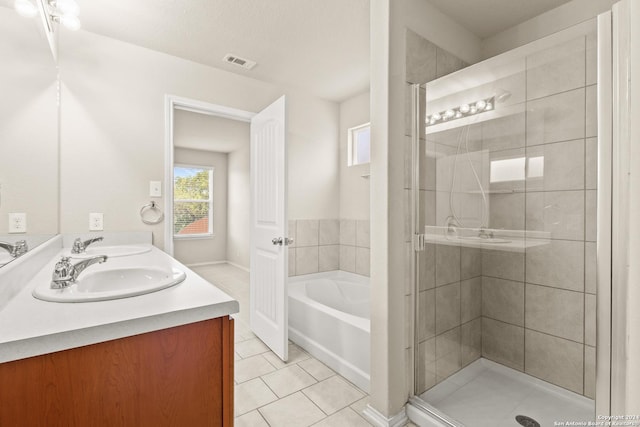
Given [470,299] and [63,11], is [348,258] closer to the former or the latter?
[470,299]

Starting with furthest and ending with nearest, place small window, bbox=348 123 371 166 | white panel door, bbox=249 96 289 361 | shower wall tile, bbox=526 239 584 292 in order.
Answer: small window, bbox=348 123 371 166 < white panel door, bbox=249 96 289 361 < shower wall tile, bbox=526 239 584 292

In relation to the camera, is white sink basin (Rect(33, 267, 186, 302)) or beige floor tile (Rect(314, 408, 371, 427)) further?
beige floor tile (Rect(314, 408, 371, 427))

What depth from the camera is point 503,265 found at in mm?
1714

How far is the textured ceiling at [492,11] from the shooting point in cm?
184

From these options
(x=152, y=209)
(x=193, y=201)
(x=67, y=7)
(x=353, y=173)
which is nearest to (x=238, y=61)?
(x=67, y=7)

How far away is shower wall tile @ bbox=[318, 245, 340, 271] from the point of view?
3.26 m

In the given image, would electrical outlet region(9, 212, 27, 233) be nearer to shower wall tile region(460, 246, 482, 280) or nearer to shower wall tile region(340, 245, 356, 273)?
shower wall tile region(460, 246, 482, 280)

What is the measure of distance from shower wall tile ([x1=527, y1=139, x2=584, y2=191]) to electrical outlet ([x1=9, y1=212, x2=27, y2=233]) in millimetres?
2053

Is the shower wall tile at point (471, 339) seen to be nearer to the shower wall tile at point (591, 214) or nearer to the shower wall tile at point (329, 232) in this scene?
the shower wall tile at point (591, 214)

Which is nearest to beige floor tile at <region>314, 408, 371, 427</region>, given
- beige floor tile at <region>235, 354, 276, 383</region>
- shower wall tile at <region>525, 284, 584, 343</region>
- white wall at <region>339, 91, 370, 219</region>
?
beige floor tile at <region>235, 354, 276, 383</region>

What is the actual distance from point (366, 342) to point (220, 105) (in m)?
2.27

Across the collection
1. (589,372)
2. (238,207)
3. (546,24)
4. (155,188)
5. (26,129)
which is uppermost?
(546,24)

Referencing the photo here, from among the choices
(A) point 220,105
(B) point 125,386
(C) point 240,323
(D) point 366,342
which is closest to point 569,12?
(D) point 366,342

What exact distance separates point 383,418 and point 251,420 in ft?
2.30
